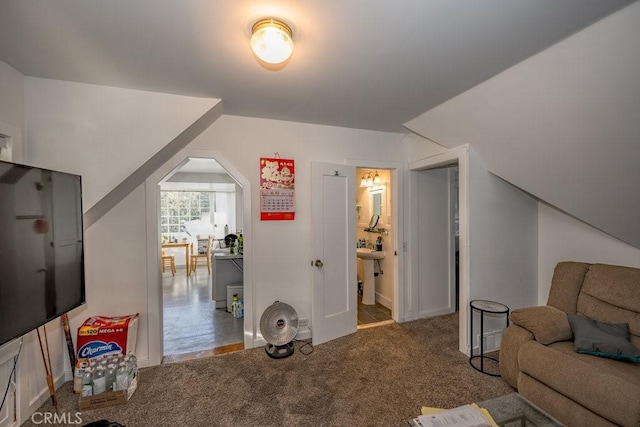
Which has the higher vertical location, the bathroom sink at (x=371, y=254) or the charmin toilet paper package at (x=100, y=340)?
the bathroom sink at (x=371, y=254)

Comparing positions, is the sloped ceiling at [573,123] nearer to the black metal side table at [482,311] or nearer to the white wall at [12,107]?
the black metal side table at [482,311]

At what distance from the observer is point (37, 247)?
4.79 ft

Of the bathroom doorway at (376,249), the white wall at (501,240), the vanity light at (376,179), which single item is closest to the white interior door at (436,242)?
the bathroom doorway at (376,249)

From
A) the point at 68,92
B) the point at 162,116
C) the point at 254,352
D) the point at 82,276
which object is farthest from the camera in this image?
the point at 254,352

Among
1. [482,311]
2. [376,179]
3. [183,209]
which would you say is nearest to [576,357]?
[482,311]

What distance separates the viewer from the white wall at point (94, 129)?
195 centimetres

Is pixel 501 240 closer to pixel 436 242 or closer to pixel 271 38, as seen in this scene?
pixel 436 242

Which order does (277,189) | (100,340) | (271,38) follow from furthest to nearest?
(277,189) < (100,340) < (271,38)

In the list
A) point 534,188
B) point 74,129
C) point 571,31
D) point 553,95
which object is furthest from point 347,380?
point 74,129

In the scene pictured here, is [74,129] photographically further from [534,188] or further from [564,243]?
[564,243]

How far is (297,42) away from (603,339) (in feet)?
8.96

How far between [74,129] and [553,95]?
339 centimetres

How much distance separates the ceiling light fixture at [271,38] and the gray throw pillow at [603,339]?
8.66ft

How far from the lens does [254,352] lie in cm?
272
